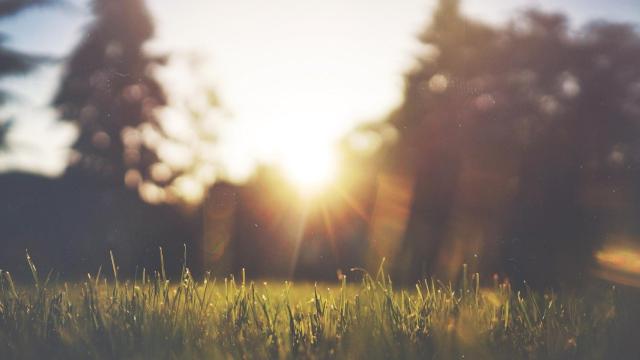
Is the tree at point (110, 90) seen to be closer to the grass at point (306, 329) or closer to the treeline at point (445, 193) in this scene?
the treeline at point (445, 193)

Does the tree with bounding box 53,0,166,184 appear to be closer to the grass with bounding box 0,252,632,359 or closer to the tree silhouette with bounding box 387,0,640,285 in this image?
the tree silhouette with bounding box 387,0,640,285

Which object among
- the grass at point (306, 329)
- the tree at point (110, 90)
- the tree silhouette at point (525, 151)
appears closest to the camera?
the grass at point (306, 329)

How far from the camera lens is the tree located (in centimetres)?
2305

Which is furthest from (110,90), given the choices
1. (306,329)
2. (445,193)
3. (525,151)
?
(306,329)

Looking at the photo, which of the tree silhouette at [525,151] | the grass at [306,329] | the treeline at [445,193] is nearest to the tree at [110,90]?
the treeline at [445,193]

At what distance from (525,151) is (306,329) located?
15.3 m

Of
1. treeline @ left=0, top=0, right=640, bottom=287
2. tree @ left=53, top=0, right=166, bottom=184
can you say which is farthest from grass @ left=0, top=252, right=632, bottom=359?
tree @ left=53, top=0, right=166, bottom=184

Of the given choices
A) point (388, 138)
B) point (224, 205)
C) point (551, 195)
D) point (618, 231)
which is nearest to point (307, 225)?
point (224, 205)

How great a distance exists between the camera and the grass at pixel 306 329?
2.62 metres

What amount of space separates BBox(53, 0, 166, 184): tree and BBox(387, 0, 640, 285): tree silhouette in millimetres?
10683

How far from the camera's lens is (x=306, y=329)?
2.84 meters

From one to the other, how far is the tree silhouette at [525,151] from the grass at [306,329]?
8.39m

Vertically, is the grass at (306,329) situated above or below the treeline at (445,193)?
below

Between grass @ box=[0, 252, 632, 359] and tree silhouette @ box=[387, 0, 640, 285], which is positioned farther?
tree silhouette @ box=[387, 0, 640, 285]
